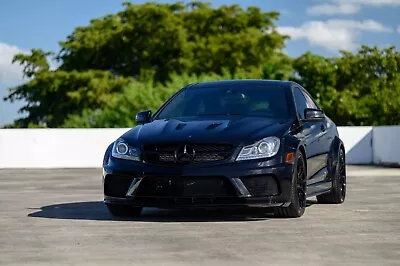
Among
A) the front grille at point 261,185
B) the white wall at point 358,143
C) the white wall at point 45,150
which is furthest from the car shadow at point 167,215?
the white wall at point 358,143

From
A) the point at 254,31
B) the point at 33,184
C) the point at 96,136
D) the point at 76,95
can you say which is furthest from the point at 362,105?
the point at 33,184

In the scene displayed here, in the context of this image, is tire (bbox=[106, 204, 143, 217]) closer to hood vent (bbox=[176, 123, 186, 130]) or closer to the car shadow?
the car shadow

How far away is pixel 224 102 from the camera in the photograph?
37.8 ft

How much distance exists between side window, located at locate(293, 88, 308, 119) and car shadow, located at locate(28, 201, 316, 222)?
3.62 ft

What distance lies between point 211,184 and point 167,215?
1167 mm

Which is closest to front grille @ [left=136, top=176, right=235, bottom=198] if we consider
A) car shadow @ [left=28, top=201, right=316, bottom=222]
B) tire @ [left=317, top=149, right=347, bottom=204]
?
car shadow @ [left=28, top=201, right=316, bottom=222]

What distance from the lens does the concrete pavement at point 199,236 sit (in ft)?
24.9

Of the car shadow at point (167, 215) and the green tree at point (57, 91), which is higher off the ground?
the car shadow at point (167, 215)

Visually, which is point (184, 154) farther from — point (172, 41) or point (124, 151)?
point (172, 41)

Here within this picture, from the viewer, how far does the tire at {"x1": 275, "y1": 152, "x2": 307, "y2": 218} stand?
10578 millimetres

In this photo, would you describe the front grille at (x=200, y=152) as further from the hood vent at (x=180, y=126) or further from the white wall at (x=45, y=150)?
the white wall at (x=45, y=150)

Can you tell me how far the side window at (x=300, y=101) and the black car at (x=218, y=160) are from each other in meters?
0.13

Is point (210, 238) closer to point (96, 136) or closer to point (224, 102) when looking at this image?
point (224, 102)

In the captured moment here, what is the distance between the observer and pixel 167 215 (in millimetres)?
11250
